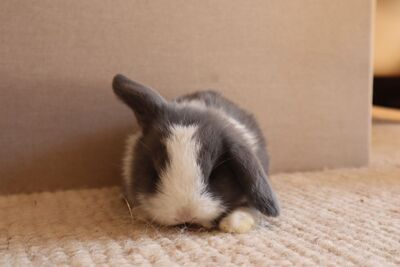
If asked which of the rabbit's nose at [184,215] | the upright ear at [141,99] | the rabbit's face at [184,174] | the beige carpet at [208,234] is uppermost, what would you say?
the upright ear at [141,99]

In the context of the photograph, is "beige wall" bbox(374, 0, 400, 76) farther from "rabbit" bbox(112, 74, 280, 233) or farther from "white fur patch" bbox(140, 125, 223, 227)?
"white fur patch" bbox(140, 125, 223, 227)

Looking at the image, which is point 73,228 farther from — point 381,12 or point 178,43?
point 381,12

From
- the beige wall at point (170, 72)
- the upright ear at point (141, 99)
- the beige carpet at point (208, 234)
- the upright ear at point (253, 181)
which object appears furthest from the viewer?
the beige wall at point (170, 72)

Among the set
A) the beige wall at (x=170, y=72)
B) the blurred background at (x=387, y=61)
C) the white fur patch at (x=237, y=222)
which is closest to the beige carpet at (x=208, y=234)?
→ the white fur patch at (x=237, y=222)

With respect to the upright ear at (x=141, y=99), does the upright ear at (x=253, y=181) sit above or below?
below

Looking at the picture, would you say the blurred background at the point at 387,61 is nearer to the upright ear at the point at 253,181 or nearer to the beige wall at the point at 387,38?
the beige wall at the point at 387,38

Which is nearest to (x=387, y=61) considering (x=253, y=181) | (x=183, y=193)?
(x=253, y=181)

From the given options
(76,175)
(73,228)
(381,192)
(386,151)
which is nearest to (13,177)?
(76,175)
